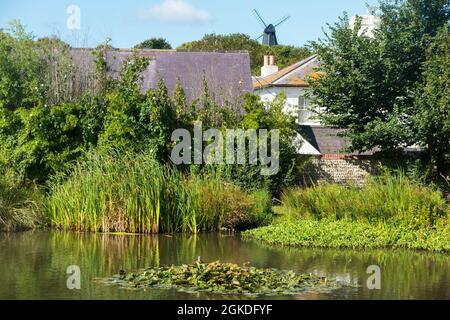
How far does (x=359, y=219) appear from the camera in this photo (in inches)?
693

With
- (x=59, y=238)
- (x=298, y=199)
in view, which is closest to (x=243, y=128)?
(x=298, y=199)

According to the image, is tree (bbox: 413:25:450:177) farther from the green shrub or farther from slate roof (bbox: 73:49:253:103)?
slate roof (bbox: 73:49:253:103)

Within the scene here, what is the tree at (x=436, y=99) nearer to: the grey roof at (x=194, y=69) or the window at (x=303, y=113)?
the grey roof at (x=194, y=69)

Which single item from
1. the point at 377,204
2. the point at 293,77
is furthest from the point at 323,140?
the point at 377,204

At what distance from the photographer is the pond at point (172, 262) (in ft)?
36.8

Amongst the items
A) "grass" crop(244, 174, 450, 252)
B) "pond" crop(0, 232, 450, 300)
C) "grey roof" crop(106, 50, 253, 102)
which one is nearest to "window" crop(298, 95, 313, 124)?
"grey roof" crop(106, 50, 253, 102)

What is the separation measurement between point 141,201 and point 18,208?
9.93 ft

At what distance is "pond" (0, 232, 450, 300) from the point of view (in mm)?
11227

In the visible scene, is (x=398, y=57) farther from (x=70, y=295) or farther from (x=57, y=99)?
(x=70, y=295)

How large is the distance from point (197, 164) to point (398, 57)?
741cm

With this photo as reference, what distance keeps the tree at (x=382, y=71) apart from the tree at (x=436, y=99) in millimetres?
457

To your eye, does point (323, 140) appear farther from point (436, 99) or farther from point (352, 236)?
point (352, 236)

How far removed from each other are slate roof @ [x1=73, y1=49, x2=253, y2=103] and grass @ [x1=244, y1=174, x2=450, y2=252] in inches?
398
